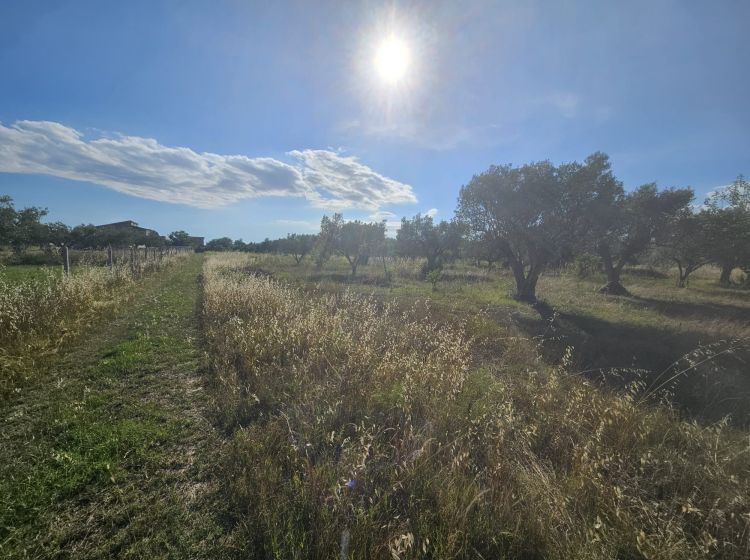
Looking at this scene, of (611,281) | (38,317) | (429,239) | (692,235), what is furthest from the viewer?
(429,239)

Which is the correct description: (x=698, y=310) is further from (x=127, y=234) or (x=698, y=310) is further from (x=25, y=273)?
(x=127, y=234)

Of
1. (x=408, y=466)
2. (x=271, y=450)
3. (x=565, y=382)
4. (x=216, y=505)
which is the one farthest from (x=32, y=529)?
(x=565, y=382)

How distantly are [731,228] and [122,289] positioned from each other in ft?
112

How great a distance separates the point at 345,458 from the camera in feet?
Result: 9.89

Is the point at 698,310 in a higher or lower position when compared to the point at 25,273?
lower

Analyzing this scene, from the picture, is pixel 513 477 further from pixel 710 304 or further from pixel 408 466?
pixel 710 304

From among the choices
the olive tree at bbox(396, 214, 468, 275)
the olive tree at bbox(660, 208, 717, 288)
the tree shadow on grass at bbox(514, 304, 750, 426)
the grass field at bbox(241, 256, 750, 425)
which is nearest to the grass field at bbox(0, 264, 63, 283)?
the grass field at bbox(241, 256, 750, 425)

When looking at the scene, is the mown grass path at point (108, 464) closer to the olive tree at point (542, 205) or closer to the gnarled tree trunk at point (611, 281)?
the olive tree at point (542, 205)

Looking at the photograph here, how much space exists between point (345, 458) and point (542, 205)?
16.3 m

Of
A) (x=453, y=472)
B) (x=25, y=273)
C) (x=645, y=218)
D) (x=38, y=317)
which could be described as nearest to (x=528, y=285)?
(x=645, y=218)

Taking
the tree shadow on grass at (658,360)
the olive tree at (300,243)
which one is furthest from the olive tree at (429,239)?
the tree shadow on grass at (658,360)

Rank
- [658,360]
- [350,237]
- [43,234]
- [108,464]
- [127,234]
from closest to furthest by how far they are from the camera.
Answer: [108,464] → [658,360] → [350,237] → [43,234] → [127,234]

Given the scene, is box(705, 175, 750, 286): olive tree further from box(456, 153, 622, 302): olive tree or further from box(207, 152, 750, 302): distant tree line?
box(456, 153, 622, 302): olive tree

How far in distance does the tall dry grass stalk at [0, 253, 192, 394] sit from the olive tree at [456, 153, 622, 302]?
1685 centimetres
